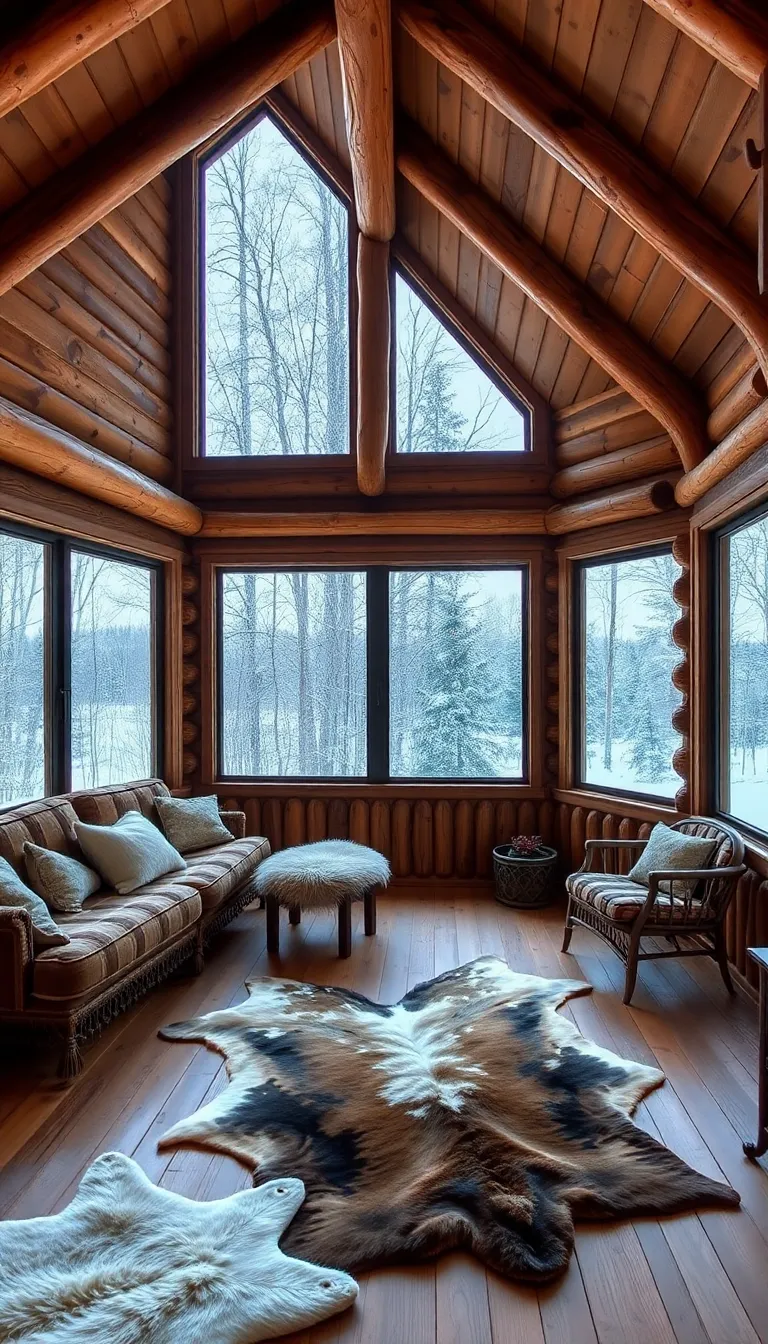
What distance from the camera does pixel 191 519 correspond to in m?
→ 5.54

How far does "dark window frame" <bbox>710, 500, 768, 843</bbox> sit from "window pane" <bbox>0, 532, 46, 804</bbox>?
13.1 feet

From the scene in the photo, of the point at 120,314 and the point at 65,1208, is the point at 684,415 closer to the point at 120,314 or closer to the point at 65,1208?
the point at 120,314

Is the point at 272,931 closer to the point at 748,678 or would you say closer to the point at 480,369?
the point at 748,678

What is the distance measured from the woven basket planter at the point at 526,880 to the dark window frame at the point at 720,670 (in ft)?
4.20

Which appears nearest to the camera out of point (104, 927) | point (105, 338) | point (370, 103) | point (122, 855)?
point (104, 927)

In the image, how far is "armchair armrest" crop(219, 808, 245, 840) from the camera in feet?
16.8

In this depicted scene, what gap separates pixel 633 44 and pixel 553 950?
178 inches

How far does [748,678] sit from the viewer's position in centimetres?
405

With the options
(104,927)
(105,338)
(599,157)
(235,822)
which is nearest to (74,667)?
(235,822)

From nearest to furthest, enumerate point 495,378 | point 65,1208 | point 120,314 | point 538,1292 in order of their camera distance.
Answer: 1. point 538,1292
2. point 65,1208
3. point 120,314
4. point 495,378

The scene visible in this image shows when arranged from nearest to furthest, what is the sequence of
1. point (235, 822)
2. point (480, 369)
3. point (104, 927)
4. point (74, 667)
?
point (104, 927) → point (74, 667) → point (235, 822) → point (480, 369)

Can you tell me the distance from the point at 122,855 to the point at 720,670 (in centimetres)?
359

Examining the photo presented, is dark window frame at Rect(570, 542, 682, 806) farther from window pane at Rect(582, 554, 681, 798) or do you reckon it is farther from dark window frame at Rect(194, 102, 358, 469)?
dark window frame at Rect(194, 102, 358, 469)

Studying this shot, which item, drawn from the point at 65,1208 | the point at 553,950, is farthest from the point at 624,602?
the point at 65,1208
